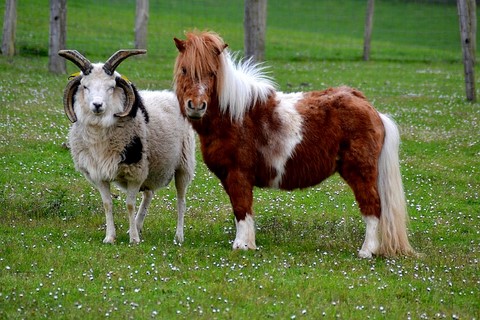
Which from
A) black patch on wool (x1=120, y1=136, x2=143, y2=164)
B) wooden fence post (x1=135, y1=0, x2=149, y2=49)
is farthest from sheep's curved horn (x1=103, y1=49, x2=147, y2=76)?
wooden fence post (x1=135, y1=0, x2=149, y2=49)

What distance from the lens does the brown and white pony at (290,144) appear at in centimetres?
1027

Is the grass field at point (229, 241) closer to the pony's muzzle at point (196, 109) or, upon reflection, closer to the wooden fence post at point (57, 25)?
the wooden fence post at point (57, 25)

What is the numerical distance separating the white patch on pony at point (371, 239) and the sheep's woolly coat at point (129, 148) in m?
2.94

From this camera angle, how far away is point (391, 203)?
10406 millimetres

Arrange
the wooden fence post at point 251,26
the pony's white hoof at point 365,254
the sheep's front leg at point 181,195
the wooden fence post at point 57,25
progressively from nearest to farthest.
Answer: the pony's white hoof at point 365,254, the sheep's front leg at point 181,195, the wooden fence post at point 251,26, the wooden fence post at point 57,25

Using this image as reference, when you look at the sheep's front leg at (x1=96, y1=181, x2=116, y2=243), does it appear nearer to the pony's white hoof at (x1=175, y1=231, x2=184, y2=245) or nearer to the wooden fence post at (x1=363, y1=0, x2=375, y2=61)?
the pony's white hoof at (x1=175, y1=231, x2=184, y2=245)

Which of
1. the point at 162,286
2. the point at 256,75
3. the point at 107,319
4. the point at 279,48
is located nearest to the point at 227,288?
the point at 162,286

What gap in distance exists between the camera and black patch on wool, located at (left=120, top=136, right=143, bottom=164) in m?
10.6

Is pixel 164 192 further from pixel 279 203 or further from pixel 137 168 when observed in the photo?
pixel 137 168

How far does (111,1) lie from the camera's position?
50125 mm

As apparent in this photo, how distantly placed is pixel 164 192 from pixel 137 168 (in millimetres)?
3663

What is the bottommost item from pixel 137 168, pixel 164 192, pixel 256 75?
pixel 164 192

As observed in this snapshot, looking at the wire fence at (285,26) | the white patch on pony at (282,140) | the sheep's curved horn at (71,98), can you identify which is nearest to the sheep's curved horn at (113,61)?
the sheep's curved horn at (71,98)

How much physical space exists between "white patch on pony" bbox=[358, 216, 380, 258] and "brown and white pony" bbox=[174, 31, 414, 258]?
0.04 ft
